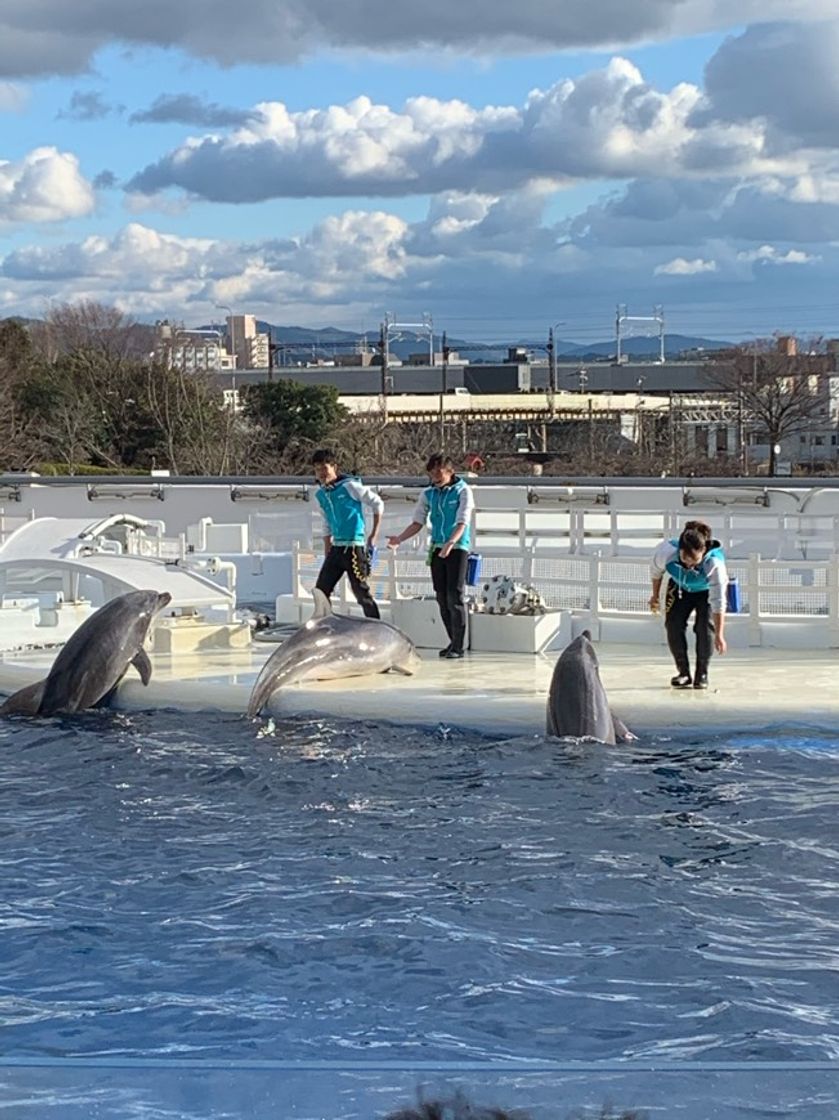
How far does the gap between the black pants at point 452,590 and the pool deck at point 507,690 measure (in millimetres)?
278

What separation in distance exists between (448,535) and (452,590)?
1.78 ft

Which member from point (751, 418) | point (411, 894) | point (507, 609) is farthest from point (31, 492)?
point (751, 418)

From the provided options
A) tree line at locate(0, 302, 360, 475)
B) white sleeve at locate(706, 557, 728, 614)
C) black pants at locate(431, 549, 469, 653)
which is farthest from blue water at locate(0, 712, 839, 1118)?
tree line at locate(0, 302, 360, 475)

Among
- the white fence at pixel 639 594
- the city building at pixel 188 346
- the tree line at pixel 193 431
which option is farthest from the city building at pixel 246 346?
the white fence at pixel 639 594

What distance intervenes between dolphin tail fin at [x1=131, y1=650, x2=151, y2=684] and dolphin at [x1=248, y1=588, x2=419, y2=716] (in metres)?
0.93

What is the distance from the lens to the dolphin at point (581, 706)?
10.7m

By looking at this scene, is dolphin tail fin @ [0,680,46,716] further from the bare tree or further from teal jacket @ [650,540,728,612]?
the bare tree

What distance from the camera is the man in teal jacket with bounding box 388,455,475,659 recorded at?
12961 millimetres

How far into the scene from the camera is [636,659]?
13102 mm

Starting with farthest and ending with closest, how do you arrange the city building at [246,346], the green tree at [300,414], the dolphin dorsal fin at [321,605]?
the city building at [246,346] < the green tree at [300,414] < the dolphin dorsal fin at [321,605]

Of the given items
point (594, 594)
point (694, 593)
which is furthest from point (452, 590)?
point (694, 593)

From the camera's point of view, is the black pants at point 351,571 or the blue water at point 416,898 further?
the black pants at point 351,571

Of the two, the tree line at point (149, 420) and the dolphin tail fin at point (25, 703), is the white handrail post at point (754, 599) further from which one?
the tree line at point (149, 420)

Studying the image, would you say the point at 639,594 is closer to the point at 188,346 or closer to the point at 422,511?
the point at 422,511
